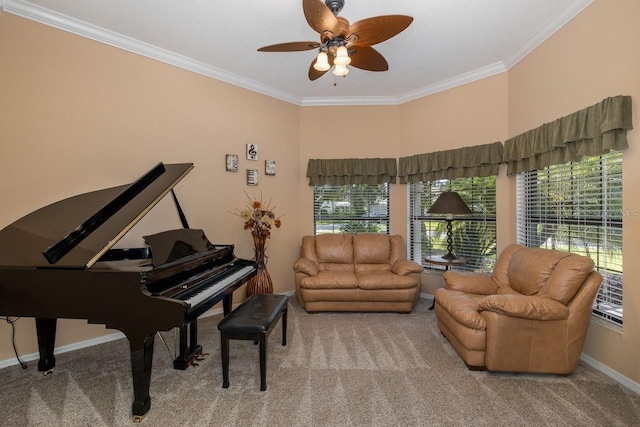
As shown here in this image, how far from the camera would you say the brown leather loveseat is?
3.80m

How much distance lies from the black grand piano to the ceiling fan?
4.65ft

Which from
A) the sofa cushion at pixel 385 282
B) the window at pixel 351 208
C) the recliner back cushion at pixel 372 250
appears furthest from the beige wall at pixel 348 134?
the sofa cushion at pixel 385 282

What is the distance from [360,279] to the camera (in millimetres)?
3832

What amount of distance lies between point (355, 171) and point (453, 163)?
1.38 meters

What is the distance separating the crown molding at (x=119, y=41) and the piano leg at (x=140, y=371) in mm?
2925

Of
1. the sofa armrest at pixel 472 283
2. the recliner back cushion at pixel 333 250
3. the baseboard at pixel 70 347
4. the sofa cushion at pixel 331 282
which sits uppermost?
the recliner back cushion at pixel 333 250

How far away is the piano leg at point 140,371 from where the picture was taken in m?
1.92

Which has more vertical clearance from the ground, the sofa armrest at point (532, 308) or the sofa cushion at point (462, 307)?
the sofa armrest at point (532, 308)

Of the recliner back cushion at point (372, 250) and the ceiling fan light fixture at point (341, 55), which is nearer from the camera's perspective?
the ceiling fan light fixture at point (341, 55)

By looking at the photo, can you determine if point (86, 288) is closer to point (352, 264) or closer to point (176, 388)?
point (176, 388)

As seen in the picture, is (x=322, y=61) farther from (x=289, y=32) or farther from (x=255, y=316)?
(x=255, y=316)

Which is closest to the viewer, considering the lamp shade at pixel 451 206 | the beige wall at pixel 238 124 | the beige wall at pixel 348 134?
the beige wall at pixel 238 124

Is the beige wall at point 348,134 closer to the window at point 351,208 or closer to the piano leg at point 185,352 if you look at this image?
the window at point 351,208

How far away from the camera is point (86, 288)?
6.28 ft
